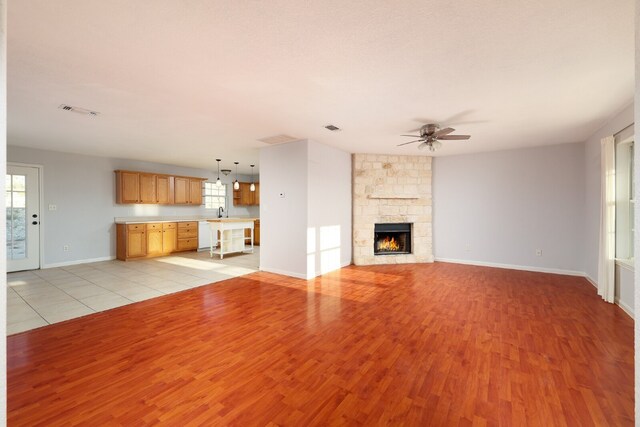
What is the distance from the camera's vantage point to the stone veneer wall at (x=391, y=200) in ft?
21.0

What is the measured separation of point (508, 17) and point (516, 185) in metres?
5.08

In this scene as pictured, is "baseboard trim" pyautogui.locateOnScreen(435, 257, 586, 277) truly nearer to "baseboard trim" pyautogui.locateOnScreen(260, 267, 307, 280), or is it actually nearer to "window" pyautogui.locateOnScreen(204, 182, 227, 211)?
"baseboard trim" pyautogui.locateOnScreen(260, 267, 307, 280)

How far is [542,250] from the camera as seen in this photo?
18.7 ft

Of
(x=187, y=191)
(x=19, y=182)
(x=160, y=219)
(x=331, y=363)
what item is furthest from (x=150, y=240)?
(x=331, y=363)

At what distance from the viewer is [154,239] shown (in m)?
7.18

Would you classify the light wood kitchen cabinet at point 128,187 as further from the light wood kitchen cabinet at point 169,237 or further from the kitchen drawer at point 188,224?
the kitchen drawer at point 188,224

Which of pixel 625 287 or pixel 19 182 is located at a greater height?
pixel 19 182

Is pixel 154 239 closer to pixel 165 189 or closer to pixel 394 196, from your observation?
pixel 165 189

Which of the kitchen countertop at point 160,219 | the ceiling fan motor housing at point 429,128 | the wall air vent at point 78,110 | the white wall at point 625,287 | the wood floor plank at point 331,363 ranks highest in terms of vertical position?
the wall air vent at point 78,110

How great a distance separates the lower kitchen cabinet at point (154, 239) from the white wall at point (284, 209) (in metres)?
3.44

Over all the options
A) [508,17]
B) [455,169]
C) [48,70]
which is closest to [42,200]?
[48,70]

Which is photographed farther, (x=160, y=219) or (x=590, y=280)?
(x=160, y=219)

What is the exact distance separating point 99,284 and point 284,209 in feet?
10.9

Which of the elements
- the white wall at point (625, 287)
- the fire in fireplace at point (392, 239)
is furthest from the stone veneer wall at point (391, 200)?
the white wall at point (625, 287)
